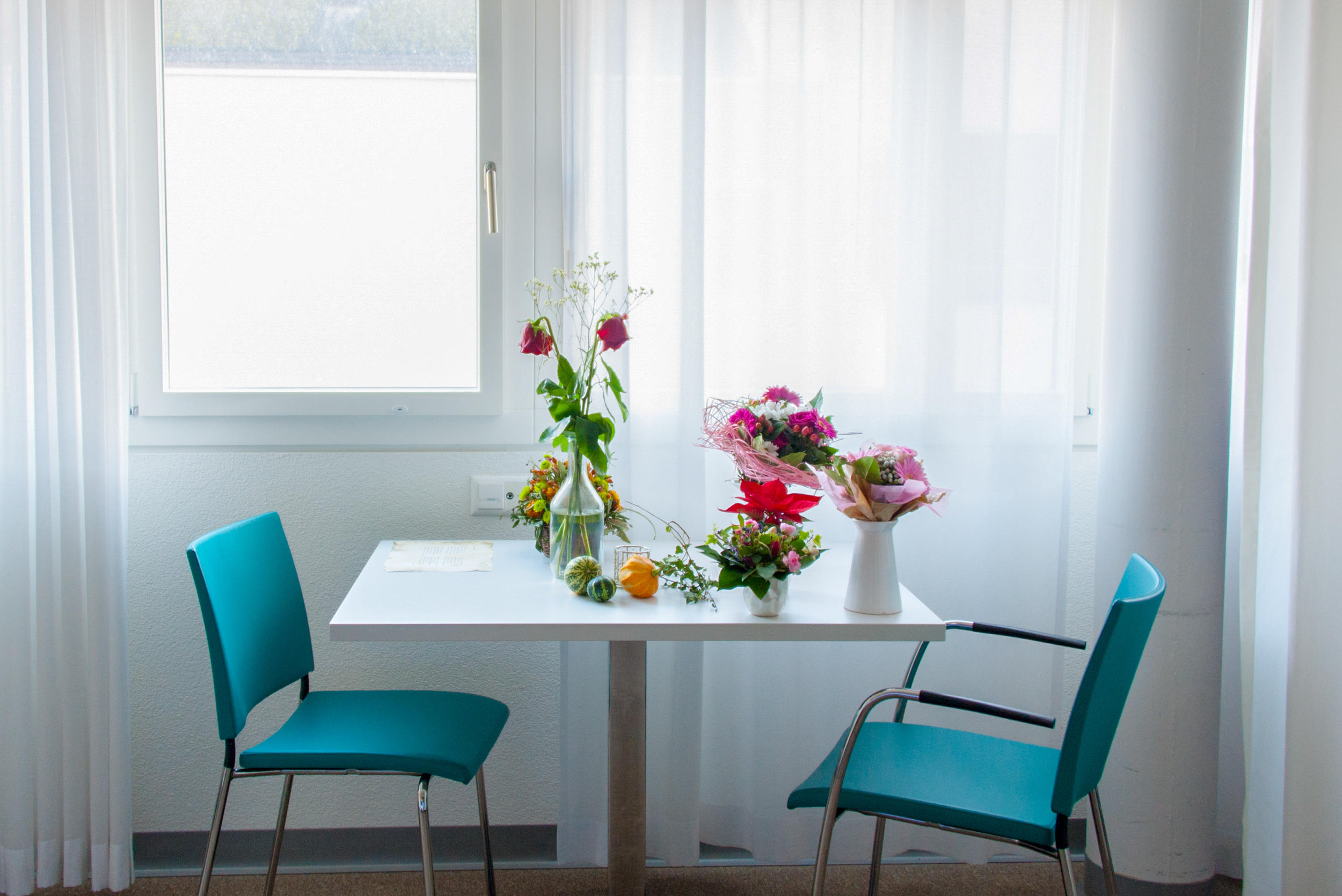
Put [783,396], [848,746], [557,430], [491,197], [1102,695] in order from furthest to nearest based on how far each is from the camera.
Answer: [491,197] < [783,396] < [557,430] < [848,746] < [1102,695]

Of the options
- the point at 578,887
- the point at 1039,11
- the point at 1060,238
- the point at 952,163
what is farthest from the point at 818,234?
the point at 578,887

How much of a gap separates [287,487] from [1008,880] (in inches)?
75.0

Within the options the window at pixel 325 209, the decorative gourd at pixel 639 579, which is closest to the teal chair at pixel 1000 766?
the decorative gourd at pixel 639 579

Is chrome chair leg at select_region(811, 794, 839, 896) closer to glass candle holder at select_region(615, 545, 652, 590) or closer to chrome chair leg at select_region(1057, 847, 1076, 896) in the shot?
chrome chair leg at select_region(1057, 847, 1076, 896)

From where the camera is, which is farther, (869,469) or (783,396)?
(783,396)

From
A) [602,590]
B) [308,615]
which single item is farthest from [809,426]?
[308,615]

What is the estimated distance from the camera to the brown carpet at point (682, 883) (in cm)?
213

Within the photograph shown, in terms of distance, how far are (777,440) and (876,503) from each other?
27 cm

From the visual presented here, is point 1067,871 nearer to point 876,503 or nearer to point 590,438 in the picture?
point 876,503

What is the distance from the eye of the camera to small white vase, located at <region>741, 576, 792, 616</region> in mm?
1543

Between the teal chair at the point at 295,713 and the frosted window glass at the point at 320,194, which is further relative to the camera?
the frosted window glass at the point at 320,194

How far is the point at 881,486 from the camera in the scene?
1.52 metres

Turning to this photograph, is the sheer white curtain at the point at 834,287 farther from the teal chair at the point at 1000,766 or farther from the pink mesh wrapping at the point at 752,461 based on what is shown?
the teal chair at the point at 1000,766

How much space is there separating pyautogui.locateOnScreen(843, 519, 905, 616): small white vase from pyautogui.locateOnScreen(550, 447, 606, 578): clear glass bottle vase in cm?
49
